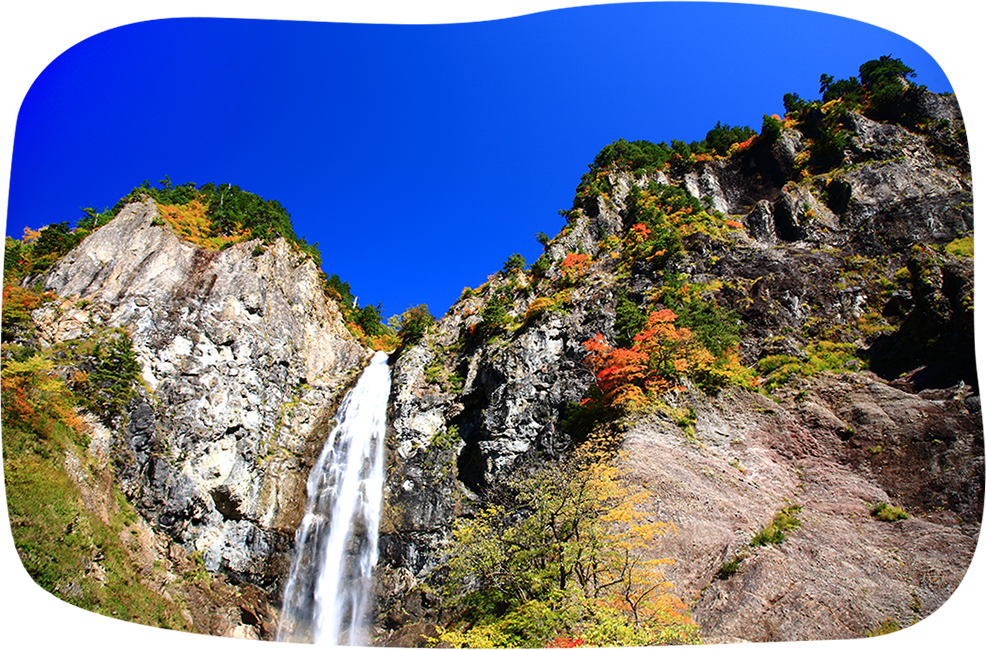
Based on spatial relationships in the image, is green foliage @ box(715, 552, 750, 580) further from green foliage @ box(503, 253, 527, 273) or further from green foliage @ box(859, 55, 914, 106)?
green foliage @ box(859, 55, 914, 106)

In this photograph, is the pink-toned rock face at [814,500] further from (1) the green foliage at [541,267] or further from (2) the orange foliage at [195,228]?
(2) the orange foliage at [195,228]

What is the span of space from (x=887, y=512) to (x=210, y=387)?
1495 inches

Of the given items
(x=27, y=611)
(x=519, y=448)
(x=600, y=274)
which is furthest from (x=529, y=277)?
(x=27, y=611)

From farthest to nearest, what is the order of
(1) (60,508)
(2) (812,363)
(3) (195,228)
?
1. (3) (195,228)
2. (2) (812,363)
3. (1) (60,508)

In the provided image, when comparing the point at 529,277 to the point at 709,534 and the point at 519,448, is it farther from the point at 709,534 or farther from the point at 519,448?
the point at 709,534

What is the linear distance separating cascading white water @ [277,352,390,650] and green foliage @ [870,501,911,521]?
25101mm

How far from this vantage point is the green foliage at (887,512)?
16500mm

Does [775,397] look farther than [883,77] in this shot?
No

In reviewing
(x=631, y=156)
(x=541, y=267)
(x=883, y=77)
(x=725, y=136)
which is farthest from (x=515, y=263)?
(x=883, y=77)

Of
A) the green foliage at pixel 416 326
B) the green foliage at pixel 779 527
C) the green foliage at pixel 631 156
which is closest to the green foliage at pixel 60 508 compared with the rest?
the green foliage at pixel 416 326

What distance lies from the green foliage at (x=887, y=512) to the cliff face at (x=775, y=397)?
428 mm

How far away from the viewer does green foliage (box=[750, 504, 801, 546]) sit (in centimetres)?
1647

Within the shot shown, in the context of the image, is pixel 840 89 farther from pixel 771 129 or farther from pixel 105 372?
pixel 105 372

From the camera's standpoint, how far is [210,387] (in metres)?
31.5
